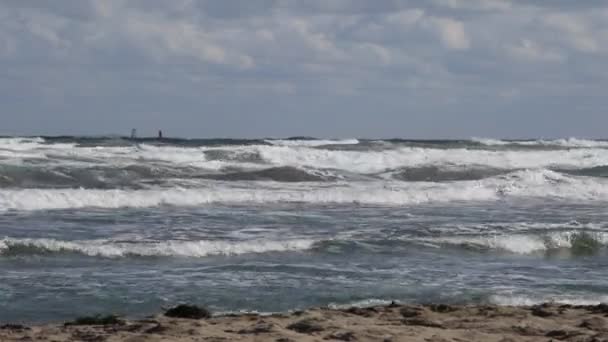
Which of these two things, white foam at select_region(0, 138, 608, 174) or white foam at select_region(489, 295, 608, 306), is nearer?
white foam at select_region(489, 295, 608, 306)

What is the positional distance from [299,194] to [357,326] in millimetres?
13249

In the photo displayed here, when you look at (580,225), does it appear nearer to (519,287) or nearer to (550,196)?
(519,287)

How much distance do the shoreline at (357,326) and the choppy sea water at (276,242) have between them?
76cm

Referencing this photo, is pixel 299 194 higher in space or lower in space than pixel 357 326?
higher

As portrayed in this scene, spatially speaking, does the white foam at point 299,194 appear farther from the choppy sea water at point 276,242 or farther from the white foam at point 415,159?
the white foam at point 415,159

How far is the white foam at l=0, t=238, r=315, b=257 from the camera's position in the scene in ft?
35.8

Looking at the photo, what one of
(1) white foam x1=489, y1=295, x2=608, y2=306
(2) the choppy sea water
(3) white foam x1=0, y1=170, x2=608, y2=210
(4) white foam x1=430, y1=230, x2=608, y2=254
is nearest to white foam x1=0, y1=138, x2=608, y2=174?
(2) the choppy sea water

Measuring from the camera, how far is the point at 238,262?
415 inches

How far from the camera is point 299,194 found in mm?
20156

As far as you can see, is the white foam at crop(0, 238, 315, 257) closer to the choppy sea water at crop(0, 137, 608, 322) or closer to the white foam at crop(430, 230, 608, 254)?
the choppy sea water at crop(0, 137, 608, 322)

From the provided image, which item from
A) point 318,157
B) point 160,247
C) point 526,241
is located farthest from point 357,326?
point 318,157

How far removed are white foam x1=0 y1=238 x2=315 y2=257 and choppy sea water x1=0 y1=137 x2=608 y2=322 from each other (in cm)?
2

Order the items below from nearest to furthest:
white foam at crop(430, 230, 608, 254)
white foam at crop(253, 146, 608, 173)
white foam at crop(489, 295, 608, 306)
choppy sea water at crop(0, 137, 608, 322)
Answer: white foam at crop(489, 295, 608, 306) < choppy sea water at crop(0, 137, 608, 322) < white foam at crop(430, 230, 608, 254) < white foam at crop(253, 146, 608, 173)

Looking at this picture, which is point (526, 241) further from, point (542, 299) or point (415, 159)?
point (415, 159)
